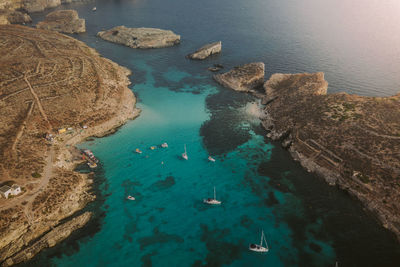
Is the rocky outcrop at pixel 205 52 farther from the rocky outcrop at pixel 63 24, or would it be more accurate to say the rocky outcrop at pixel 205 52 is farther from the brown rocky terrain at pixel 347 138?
the rocky outcrop at pixel 63 24

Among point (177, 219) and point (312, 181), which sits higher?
point (312, 181)

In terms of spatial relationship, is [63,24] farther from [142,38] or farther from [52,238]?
[52,238]

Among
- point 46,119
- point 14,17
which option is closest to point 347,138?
point 46,119

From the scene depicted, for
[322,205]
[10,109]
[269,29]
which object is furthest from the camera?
[269,29]

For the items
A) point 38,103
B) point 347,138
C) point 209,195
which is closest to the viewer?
point 209,195

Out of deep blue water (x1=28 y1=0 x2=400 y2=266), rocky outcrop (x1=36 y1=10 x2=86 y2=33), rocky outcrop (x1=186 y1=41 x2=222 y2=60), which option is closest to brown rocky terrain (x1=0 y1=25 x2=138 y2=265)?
deep blue water (x1=28 y1=0 x2=400 y2=266)

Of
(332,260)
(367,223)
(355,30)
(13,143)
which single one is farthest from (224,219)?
(355,30)

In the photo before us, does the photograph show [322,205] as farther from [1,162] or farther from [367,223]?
[1,162]
